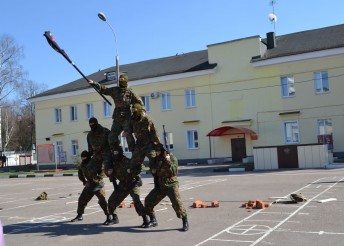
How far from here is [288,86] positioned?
30.7 metres

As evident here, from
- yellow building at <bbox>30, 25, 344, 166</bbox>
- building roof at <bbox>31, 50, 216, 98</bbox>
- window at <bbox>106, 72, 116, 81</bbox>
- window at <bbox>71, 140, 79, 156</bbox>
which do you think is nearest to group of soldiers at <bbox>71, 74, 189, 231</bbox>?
yellow building at <bbox>30, 25, 344, 166</bbox>

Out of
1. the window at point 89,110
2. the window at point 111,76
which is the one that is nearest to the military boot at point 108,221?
the window at point 111,76

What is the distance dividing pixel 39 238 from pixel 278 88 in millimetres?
25532

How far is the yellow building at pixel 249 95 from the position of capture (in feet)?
95.8

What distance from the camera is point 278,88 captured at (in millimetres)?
30766

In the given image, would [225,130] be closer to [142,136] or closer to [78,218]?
[78,218]

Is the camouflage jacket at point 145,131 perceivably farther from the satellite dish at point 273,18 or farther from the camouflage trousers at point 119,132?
the satellite dish at point 273,18

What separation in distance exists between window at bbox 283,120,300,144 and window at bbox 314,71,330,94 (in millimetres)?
2750

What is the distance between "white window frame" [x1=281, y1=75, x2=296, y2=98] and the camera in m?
30.5

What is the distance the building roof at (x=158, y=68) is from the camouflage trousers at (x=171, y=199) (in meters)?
25.9

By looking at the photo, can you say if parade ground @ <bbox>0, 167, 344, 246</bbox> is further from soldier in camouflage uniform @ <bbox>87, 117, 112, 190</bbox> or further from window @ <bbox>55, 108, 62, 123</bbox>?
window @ <bbox>55, 108, 62, 123</bbox>

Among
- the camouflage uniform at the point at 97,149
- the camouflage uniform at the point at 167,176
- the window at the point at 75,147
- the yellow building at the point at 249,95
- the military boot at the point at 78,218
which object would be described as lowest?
the military boot at the point at 78,218

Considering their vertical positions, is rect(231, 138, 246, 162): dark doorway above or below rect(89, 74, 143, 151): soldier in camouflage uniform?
below

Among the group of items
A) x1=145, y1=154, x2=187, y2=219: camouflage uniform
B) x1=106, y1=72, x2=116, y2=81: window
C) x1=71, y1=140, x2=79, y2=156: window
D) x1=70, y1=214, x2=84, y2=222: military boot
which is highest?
x1=106, y1=72, x2=116, y2=81: window
